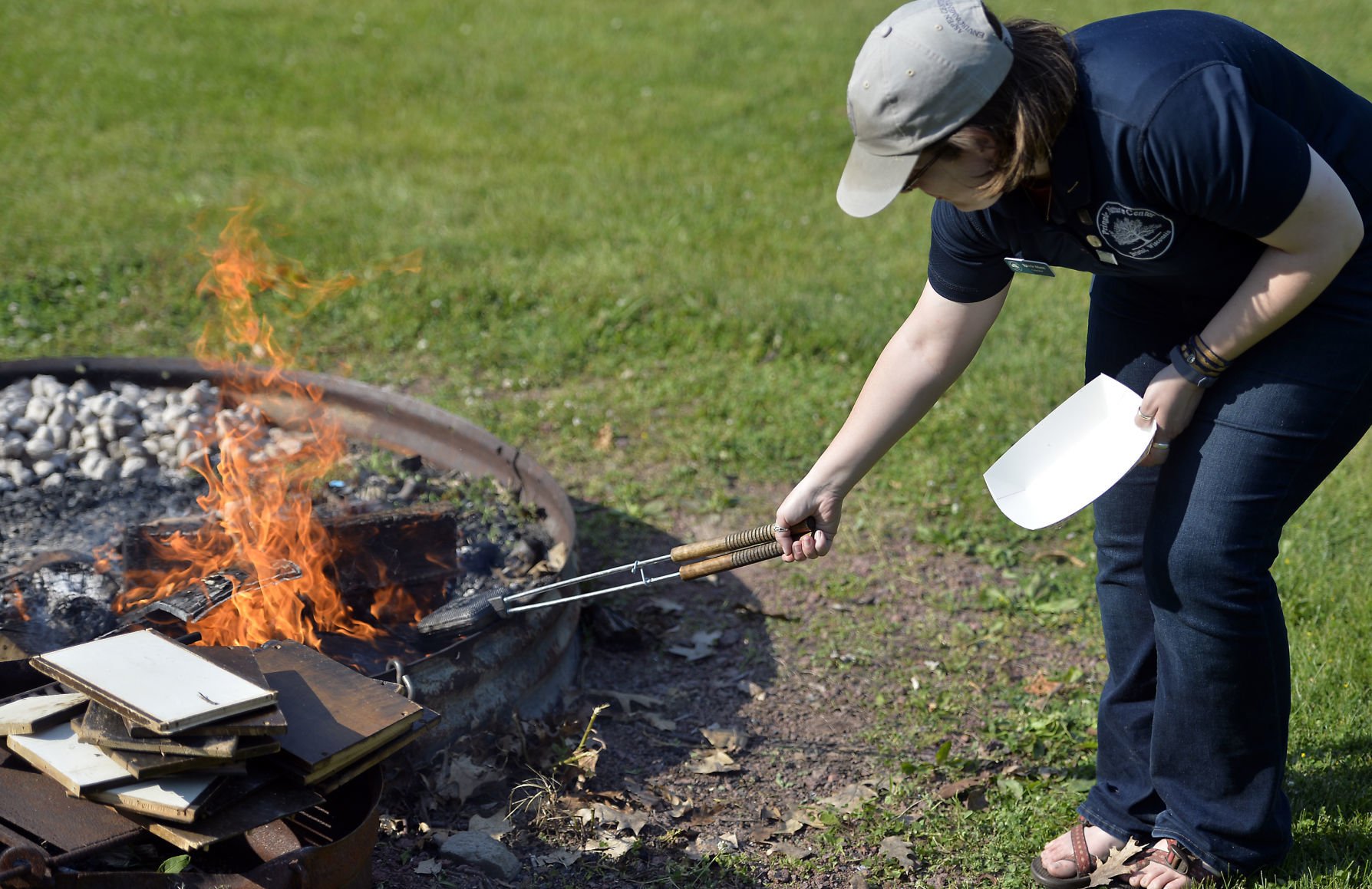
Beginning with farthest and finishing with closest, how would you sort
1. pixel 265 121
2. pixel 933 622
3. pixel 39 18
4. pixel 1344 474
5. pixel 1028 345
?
pixel 39 18
pixel 265 121
pixel 1028 345
pixel 1344 474
pixel 933 622

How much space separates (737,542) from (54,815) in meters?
1.57

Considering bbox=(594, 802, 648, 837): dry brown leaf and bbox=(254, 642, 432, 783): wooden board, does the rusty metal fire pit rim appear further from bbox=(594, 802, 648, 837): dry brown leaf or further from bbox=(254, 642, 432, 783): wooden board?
bbox=(254, 642, 432, 783): wooden board

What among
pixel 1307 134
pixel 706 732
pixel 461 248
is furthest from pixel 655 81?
pixel 1307 134

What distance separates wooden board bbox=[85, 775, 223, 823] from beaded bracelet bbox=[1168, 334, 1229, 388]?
2.14m

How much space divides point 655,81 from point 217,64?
3.64m

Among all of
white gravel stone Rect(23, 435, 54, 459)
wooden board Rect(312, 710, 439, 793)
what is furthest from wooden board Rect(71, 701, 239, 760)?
white gravel stone Rect(23, 435, 54, 459)

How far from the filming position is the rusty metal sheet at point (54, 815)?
2189 mm

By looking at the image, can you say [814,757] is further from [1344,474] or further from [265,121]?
[265,121]

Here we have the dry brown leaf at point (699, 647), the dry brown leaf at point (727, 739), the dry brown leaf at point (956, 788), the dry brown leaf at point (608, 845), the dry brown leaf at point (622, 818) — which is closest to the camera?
the dry brown leaf at point (608, 845)

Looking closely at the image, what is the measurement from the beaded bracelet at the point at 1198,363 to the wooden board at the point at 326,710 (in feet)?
5.97

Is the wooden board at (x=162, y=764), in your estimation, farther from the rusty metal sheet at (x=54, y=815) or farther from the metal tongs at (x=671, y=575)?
the metal tongs at (x=671, y=575)

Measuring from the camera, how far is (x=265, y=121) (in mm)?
8680

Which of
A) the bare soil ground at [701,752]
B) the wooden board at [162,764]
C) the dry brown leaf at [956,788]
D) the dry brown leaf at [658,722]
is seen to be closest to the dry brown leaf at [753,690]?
the bare soil ground at [701,752]

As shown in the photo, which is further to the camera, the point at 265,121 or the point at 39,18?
the point at 39,18
